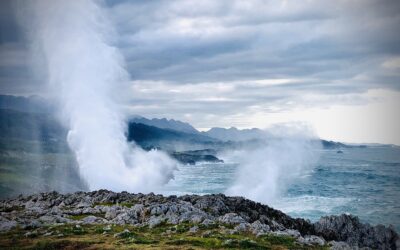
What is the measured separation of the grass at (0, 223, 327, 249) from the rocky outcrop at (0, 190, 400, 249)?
194 cm

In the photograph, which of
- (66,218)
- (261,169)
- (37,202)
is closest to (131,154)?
(261,169)

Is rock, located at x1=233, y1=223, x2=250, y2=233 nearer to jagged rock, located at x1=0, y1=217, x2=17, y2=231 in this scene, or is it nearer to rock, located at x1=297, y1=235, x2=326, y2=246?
rock, located at x1=297, y1=235, x2=326, y2=246

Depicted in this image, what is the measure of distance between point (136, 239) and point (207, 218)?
36.0 feet

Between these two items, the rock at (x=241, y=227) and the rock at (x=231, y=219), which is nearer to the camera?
the rock at (x=241, y=227)

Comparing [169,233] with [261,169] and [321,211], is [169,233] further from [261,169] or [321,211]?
[261,169]

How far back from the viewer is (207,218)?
47.9 m

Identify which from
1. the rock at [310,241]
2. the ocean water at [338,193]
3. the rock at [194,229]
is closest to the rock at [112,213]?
the rock at [194,229]

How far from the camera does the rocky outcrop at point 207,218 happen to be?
46.5 metres

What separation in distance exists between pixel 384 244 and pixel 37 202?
4538cm

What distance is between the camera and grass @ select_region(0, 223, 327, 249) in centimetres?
3712

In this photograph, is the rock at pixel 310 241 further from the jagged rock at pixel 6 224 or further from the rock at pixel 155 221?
the jagged rock at pixel 6 224

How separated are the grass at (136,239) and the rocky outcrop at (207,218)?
194 centimetres

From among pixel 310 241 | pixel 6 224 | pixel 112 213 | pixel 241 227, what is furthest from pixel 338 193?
pixel 6 224

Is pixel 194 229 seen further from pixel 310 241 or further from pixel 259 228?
pixel 310 241
